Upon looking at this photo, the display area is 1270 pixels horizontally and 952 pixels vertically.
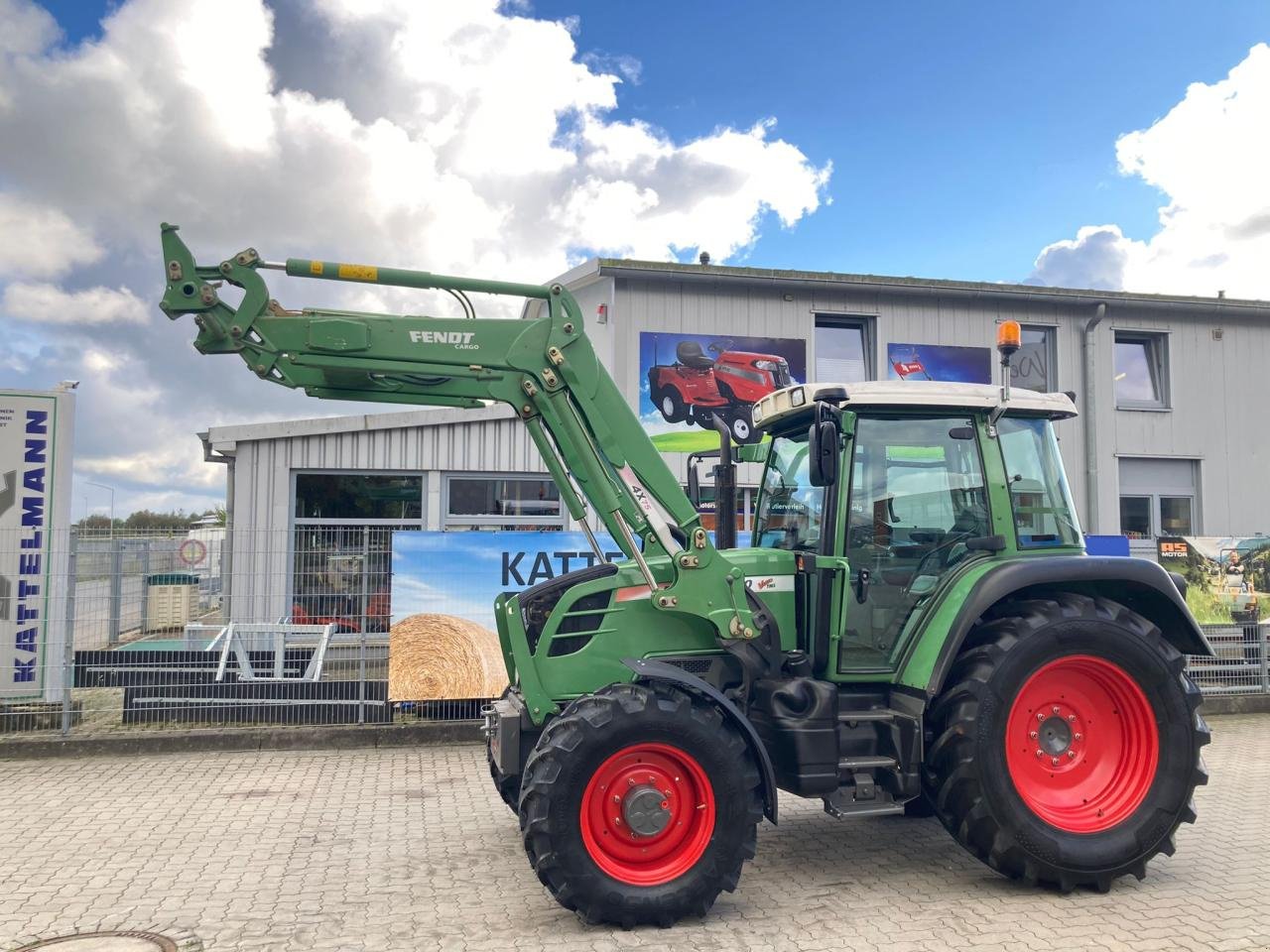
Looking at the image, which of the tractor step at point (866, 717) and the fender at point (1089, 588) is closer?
the fender at point (1089, 588)

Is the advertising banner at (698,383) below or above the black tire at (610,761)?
above

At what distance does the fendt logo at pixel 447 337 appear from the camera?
480 centimetres

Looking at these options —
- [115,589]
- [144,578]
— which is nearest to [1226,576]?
[144,578]

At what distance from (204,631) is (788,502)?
5776mm

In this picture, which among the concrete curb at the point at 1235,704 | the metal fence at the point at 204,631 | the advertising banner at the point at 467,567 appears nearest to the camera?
the metal fence at the point at 204,631

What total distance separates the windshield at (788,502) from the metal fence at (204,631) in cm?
383

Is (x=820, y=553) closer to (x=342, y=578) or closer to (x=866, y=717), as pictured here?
(x=866, y=717)

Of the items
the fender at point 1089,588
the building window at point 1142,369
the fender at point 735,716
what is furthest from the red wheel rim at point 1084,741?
the building window at point 1142,369

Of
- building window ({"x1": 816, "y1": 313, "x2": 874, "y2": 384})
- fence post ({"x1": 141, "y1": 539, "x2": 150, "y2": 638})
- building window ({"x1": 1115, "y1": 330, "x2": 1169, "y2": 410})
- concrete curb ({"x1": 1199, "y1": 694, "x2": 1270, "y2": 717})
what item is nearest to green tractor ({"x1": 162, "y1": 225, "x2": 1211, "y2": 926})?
fence post ({"x1": 141, "y1": 539, "x2": 150, "y2": 638})

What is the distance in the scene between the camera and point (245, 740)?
8.27m

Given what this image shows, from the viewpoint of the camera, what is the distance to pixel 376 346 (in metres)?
4.73

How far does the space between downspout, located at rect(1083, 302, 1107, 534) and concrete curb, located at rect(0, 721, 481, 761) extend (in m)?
10.2

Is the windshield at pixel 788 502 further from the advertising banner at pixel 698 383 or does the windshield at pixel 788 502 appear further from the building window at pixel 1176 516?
the building window at pixel 1176 516

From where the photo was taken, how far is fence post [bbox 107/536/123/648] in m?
8.51
